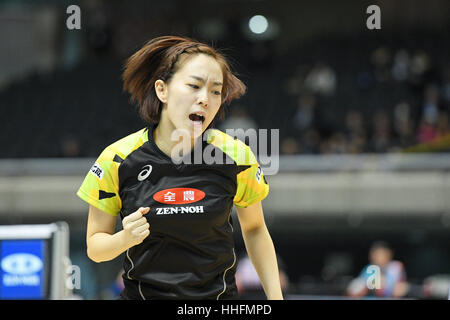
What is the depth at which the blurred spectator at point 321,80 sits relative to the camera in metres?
14.7

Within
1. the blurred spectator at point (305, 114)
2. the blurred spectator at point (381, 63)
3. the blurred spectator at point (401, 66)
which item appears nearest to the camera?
the blurred spectator at point (305, 114)

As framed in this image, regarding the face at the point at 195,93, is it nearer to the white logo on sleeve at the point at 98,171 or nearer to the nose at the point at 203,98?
the nose at the point at 203,98

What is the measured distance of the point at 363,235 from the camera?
1334 centimetres

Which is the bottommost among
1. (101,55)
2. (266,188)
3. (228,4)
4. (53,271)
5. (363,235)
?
(363,235)

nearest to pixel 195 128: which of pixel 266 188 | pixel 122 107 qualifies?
pixel 266 188

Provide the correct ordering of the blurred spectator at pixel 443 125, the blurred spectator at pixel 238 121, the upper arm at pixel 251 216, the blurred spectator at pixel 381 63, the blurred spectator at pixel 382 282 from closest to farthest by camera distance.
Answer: the upper arm at pixel 251 216 < the blurred spectator at pixel 382 282 < the blurred spectator at pixel 443 125 < the blurred spectator at pixel 238 121 < the blurred spectator at pixel 381 63

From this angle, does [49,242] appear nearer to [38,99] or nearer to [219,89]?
[219,89]

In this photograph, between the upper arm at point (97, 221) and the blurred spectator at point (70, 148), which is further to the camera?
the blurred spectator at point (70, 148)

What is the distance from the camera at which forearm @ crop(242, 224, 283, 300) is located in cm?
297

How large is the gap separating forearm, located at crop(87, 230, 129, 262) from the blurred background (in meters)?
6.16

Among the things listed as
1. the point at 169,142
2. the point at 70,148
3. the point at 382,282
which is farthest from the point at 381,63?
the point at 169,142

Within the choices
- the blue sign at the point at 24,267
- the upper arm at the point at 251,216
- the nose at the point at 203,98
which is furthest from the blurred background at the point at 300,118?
the nose at the point at 203,98
